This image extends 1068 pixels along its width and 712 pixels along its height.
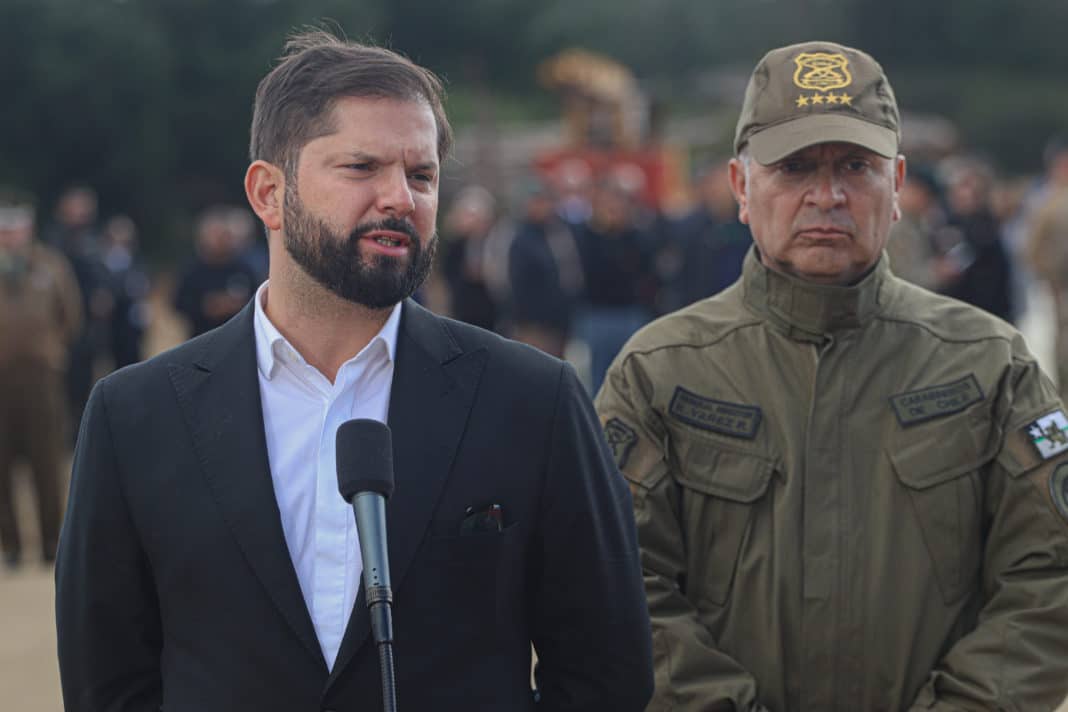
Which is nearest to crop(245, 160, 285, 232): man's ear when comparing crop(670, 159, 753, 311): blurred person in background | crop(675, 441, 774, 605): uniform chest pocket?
crop(675, 441, 774, 605): uniform chest pocket

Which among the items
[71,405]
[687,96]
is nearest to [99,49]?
[71,405]

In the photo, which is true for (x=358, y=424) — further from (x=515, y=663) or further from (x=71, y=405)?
(x=71, y=405)

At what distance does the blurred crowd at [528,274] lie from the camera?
31.3 feet

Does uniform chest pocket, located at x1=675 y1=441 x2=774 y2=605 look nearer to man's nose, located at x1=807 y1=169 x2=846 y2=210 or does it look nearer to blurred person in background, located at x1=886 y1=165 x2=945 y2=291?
man's nose, located at x1=807 y1=169 x2=846 y2=210

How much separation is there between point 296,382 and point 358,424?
32 cm

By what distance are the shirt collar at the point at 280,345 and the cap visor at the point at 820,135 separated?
917 mm

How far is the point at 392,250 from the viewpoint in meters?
2.41

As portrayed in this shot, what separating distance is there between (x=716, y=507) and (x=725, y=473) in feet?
0.23

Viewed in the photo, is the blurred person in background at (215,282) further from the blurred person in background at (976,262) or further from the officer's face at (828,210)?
the officer's face at (828,210)

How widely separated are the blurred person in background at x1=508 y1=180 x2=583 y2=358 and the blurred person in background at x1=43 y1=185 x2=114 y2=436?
373 centimetres

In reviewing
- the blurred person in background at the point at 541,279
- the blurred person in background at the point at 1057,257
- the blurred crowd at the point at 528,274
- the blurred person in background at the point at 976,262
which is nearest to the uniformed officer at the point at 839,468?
the blurred crowd at the point at 528,274

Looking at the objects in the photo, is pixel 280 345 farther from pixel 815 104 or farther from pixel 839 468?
pixel 815 104

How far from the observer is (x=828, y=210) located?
9.71 ft

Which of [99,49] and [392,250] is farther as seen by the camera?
[99,49]
